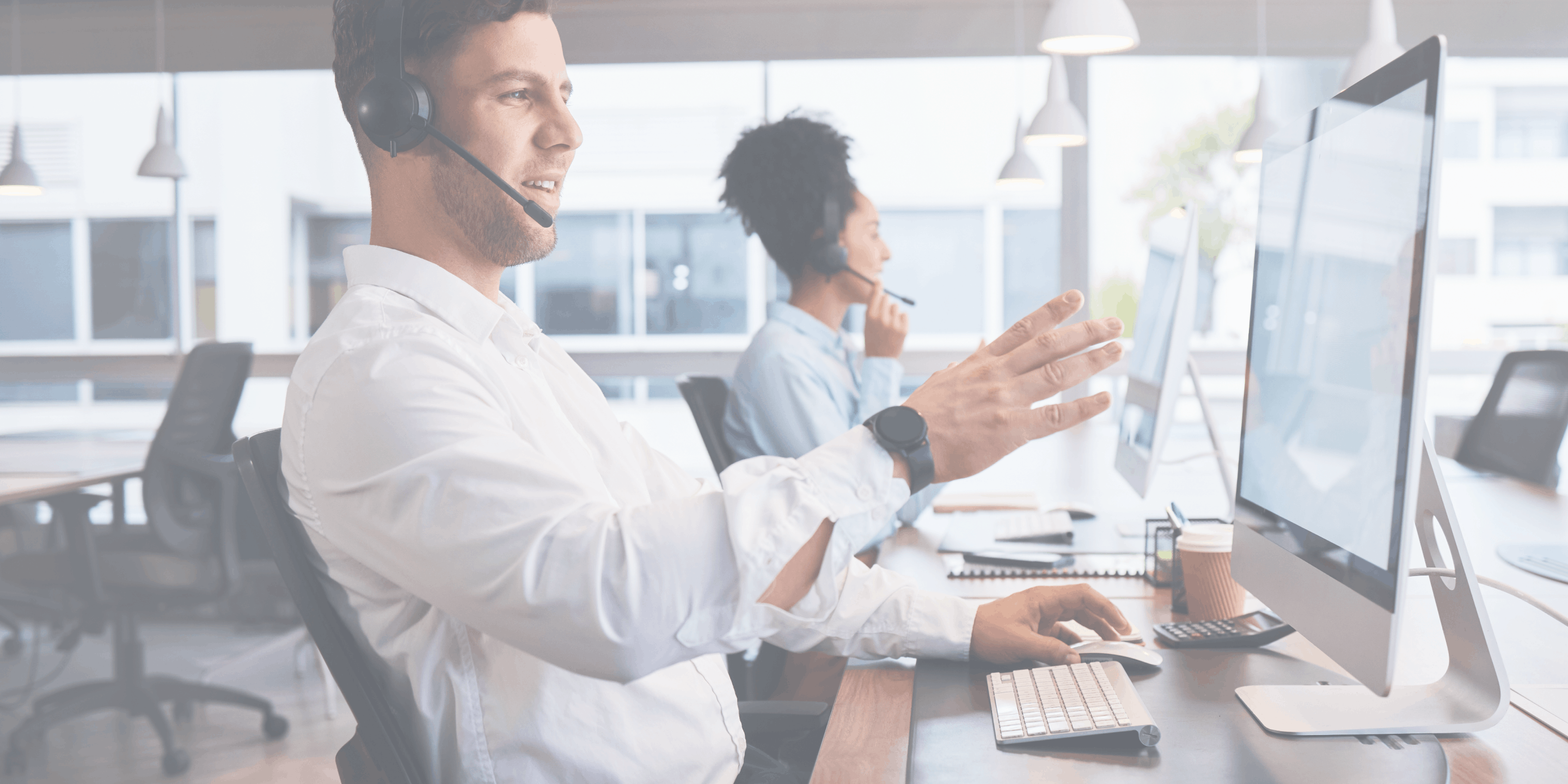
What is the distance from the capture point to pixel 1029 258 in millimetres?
5082

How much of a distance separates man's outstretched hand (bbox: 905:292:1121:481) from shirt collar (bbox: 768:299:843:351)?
4.58ft

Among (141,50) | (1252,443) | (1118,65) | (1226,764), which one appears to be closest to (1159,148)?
(1118,65)

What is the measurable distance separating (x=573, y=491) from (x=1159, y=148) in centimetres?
482

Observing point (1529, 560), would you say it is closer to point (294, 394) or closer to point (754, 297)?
point (294, 394)

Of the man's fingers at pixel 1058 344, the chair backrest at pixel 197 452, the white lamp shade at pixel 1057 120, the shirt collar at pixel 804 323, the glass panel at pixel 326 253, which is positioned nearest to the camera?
the man's fingers at pixel 1058 344

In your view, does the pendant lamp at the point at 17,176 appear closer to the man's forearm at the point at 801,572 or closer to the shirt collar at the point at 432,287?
the shirt collar at the point at 432,287

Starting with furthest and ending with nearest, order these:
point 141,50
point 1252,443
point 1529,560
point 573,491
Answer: point 141,50 < point 1529,560 < point 1252,443 < point 573,491

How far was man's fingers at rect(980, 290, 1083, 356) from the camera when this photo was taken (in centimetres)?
77

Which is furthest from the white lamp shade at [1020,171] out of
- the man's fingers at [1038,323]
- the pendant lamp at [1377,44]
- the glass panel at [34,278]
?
the glass panel at [34,278]

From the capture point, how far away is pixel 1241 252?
4.82 meters

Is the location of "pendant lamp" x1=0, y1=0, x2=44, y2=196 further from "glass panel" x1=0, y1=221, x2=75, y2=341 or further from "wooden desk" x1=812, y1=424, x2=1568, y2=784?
"wooden desk" x1=812, y1=424, x2=1568, y2=784

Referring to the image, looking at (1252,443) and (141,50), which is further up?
(141,50)

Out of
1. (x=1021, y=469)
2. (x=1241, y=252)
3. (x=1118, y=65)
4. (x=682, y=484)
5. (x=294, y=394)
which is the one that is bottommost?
(x=1021, y=469)

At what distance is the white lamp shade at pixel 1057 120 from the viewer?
145 inches
